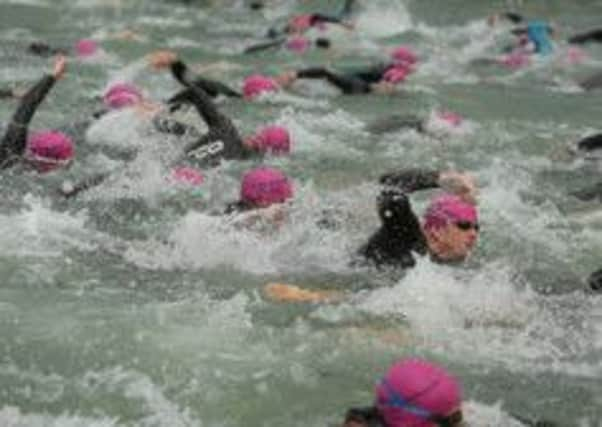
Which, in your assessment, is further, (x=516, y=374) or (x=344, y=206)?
(x=344, y=206)

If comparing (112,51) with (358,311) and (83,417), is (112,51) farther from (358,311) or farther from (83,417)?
(83,417)

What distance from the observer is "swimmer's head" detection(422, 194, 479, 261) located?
9883 mm

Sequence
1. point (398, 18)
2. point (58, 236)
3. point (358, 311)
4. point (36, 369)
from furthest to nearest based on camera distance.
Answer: point (398, 18) < point (58, 236) < point (358, 311) < point (36, 369)

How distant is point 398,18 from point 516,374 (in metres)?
18.9

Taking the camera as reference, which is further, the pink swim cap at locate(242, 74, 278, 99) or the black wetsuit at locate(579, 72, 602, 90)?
the black wetsuit at locate(579, 72, 602, 90)

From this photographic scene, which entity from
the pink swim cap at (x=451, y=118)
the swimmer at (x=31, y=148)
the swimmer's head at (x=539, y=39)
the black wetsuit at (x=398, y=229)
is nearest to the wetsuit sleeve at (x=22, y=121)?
the swimmer at (x=31, y=148)

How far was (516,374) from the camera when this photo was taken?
8992 mm

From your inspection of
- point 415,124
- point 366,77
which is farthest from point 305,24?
point 415,124

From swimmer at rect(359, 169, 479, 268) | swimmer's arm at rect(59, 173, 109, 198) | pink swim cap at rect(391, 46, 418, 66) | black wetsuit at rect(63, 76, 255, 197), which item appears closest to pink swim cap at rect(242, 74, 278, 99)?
pink swim cap at rect(391, 46, 418, 66)

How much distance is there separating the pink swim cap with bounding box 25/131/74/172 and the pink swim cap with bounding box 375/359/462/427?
283 inches

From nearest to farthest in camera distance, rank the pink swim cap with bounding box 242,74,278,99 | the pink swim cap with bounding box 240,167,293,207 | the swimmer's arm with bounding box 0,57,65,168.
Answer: the pink swim cap with bounding box 240,167,293,207 < the swimmer's arm with bounding box 0,57,65,168 < the pink swim cap with bounding box 242,74,278,99

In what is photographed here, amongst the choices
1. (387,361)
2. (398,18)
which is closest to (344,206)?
(387,361)

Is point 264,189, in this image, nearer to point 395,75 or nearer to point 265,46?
point 395,75

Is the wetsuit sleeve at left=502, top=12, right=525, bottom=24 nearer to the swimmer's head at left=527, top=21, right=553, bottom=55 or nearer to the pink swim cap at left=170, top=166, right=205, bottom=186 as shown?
the swimmer's head at left=527, top=21, right=553, bottom=55
